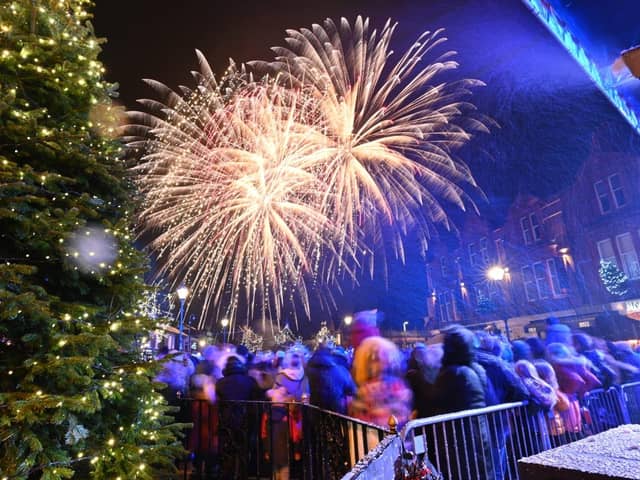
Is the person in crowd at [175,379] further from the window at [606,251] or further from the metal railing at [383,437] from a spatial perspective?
the window at [606,251]

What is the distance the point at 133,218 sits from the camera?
15.8 ft

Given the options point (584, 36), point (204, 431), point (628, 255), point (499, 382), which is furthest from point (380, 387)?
point (628, 255)

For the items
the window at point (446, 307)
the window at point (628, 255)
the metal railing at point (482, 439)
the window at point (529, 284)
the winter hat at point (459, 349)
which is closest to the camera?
the metal railing at point (482, 439)

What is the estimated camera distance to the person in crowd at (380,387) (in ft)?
17.0

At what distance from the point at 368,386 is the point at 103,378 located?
11.2 feet

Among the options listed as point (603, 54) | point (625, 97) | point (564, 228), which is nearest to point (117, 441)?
point (603, 54)

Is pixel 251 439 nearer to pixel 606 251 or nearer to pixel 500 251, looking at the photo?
pixel 606 251

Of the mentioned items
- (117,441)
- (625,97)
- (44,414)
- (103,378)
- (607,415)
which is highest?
(625,97)

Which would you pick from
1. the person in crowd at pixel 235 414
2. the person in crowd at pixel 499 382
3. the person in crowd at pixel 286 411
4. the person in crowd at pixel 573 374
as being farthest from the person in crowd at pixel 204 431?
the person in crowd at pixel 573 374

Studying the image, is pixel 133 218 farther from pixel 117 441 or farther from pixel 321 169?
pixel 321 169

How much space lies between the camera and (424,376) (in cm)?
520

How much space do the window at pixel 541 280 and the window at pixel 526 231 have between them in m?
2.14

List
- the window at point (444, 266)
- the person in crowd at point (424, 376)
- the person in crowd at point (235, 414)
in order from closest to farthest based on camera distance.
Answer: the person in crowd at point (424, 376), the person in crowd at point (235, 414), the window at point (444, 266)

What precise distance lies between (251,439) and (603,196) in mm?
27303
